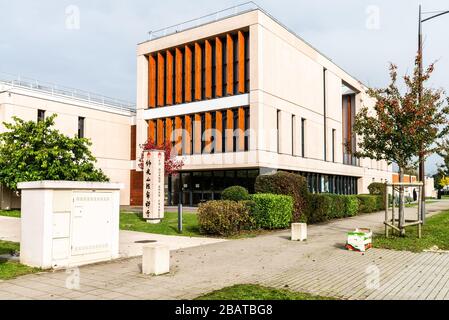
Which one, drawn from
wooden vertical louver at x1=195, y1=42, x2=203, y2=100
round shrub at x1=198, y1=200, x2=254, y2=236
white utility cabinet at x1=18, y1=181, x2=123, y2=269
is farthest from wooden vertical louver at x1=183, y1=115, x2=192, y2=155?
white utility cabinet at x1=18, y1=181, x2=123, y2=269

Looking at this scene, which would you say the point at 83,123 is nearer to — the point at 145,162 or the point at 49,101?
the point at 49,101

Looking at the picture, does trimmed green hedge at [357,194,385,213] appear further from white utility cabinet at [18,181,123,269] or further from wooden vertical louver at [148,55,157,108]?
white utility cabinet at [18,181,123,269]

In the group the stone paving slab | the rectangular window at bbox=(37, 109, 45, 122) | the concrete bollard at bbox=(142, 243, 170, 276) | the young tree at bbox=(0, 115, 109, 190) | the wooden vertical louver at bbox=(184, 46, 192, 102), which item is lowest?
the stone paving slab

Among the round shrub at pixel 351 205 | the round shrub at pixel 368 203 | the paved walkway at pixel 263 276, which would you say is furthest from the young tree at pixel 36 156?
the round shrub at pixel 368 203

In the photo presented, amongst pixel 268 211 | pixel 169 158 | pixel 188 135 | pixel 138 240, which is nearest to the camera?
pixel 138 240

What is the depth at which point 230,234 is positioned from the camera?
15.7 metres

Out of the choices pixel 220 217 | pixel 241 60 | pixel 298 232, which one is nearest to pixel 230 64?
pixel 241 60

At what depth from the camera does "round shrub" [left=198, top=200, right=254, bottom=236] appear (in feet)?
50.6

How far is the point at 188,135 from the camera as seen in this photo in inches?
1356

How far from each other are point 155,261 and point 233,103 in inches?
953

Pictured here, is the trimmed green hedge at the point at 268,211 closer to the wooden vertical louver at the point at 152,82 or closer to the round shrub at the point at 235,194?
the round shrub at the point at 235,194

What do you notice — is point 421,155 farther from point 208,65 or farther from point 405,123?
point 208,65

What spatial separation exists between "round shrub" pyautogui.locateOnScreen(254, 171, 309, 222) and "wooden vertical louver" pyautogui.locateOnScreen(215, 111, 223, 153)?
13.0 metres

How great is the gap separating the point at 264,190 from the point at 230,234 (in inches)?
174
